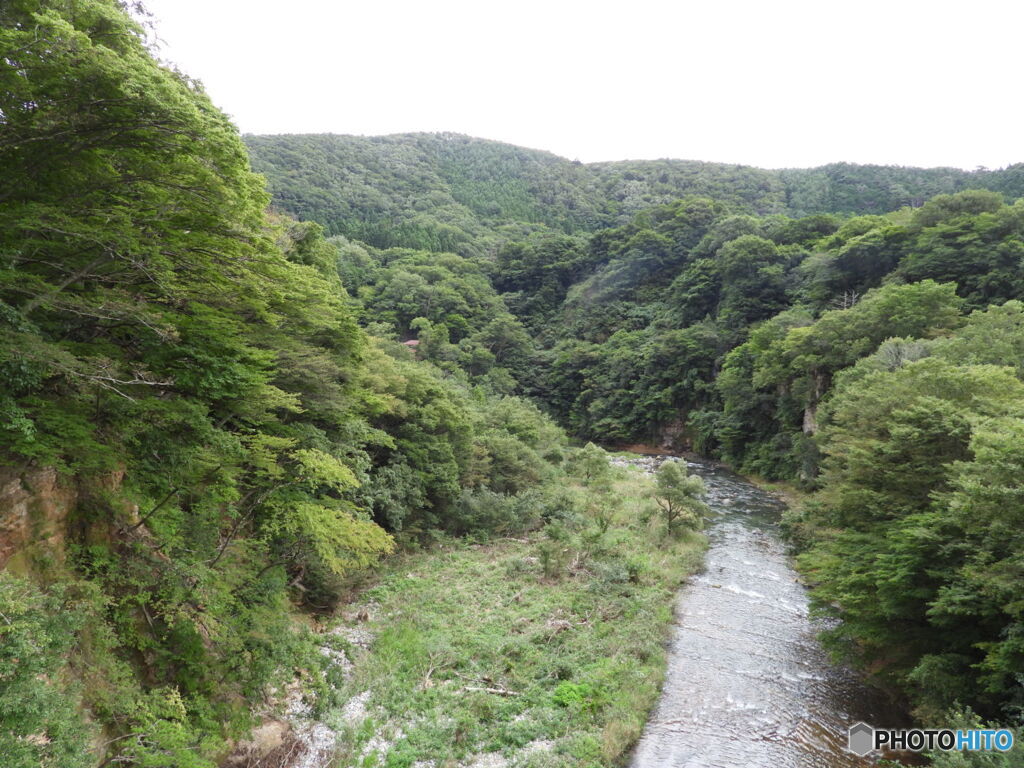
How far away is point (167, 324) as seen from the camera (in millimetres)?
7859

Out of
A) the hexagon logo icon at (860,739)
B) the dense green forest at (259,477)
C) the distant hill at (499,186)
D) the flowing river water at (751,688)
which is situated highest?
the distant hill at (499,186)

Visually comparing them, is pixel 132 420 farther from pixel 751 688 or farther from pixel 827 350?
pixel 827 350

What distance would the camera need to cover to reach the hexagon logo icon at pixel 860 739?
10.8 meters

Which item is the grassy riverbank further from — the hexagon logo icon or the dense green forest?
the hexagon logo icon

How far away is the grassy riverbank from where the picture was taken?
1036 centimetres

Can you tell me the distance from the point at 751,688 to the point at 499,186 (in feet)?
400

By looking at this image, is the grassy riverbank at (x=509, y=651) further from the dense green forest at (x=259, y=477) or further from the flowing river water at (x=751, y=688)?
the flowing river water at (x=751, y=688)

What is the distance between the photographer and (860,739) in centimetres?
1108

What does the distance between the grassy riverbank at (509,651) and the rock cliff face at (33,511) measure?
6.15m

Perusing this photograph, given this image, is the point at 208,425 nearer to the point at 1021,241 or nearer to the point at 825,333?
the point at 825,333

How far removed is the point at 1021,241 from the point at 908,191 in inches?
2380

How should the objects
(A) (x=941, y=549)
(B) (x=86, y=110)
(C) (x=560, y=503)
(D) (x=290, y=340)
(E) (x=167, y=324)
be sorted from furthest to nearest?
(C) (x=560, y=503) → (D) (x=290, y=340) → (A) (x=941, y=549) → (E) (x=167, y=324) → (B) (x=86, y=110)

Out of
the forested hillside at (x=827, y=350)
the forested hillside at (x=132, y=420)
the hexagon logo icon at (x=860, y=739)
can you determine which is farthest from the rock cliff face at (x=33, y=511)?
the hexagon logo icon at (x=860, y=739)

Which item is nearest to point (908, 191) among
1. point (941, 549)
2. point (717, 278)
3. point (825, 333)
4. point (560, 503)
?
point (717, 278)
